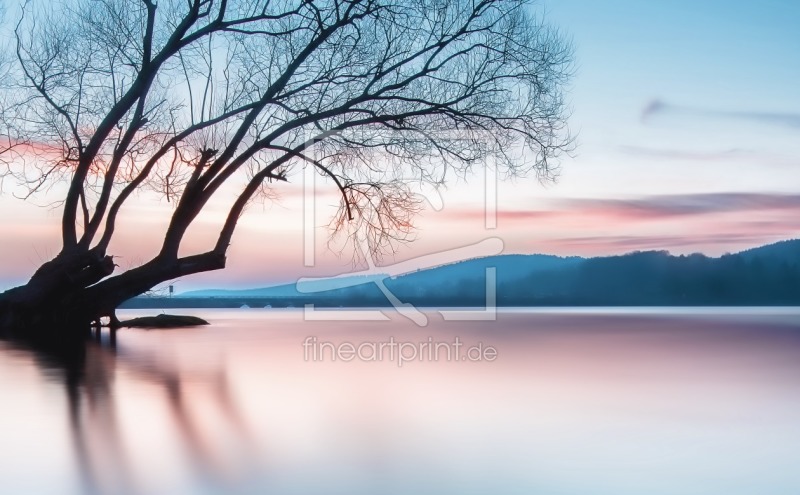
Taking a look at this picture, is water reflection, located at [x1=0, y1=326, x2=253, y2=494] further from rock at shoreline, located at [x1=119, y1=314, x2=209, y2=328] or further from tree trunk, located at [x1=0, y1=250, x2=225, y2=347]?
rock at shoreline, located at [x1=119, y1=314, x2=209, y2=328]

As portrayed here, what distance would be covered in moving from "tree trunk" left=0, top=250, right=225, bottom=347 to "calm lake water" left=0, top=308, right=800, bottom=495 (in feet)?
17.0

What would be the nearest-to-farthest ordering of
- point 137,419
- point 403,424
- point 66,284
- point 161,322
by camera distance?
point 403,424 → point 137,419 → point 66,284 → point 161,322

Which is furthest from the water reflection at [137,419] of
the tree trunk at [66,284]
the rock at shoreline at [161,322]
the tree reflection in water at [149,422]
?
the rock at shoreline at [161,322]

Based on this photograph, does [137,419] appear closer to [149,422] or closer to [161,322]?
[149,422]

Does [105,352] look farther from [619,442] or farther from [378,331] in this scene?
[619,442]

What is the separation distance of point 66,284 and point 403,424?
481 inches

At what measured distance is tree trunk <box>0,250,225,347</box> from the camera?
15781 mm

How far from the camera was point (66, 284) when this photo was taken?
16000mm

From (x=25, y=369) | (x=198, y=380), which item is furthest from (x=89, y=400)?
(x=25, y=369)

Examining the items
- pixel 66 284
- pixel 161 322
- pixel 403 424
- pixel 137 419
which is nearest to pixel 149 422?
pixel 137 419

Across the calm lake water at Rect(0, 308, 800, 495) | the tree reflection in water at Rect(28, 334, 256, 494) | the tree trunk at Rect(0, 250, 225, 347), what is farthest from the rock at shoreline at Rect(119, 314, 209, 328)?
the tree reflection in water at Rect(28, 334, 256, 494)

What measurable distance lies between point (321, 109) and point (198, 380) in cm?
859

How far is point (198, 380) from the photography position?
8.03 metres

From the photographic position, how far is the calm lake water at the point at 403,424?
385cm
